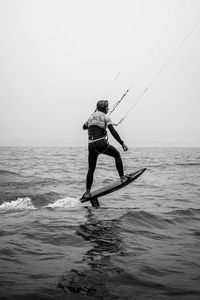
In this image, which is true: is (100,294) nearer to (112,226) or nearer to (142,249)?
(142,249)

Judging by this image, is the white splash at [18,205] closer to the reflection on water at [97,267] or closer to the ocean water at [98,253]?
the ocean water at [98,253]

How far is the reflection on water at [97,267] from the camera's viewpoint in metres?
3.71

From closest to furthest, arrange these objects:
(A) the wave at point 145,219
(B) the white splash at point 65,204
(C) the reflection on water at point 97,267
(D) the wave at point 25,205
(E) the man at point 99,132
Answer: (C) the reflection on water at point 97,267, (A) the wave at point 145,219, (E) the man at point 99,132, (D) the wave at point 25,205, (B) the white splash at point 65,204

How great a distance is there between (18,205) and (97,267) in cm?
594

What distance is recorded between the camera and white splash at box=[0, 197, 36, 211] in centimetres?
923

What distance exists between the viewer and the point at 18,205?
966 cm

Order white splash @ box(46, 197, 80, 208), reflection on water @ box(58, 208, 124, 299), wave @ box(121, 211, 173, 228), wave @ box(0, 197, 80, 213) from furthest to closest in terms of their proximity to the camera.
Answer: white splash @ box(46, 197, 80, 208), wave @ box(0, 197, 80, 213), wave @ box(121, 211, 173, 228), reflection on water @ box(58, 208, 124, 299)

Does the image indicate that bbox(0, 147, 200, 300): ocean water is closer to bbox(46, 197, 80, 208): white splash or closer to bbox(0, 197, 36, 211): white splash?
bbox(0, 197, 36, 211): white splash

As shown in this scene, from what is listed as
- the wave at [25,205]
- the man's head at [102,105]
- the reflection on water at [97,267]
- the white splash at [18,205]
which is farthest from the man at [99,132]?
the white splash at [18,205]

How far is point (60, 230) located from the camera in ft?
21.5

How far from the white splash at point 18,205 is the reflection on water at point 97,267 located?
3200 millimetres

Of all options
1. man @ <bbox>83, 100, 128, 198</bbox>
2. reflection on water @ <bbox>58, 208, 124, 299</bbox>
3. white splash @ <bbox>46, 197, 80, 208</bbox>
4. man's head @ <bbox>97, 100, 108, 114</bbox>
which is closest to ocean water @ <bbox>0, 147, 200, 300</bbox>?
reflection on water @ <bbox>58, 208, 124, 299</bbox>

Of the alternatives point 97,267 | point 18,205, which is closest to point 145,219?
point 97,267

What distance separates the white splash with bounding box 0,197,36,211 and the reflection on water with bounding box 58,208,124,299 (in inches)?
126
